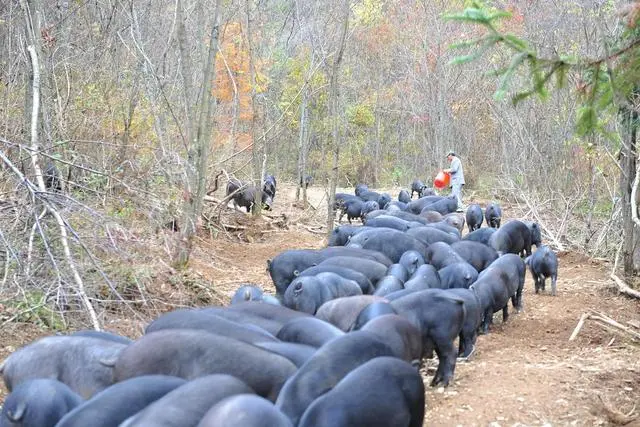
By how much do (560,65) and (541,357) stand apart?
322 centimetres

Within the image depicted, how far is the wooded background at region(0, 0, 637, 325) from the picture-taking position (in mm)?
7300

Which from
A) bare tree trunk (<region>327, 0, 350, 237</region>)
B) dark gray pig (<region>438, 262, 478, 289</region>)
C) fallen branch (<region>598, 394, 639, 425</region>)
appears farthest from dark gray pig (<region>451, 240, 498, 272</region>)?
fallen branch (<region>598, 394, 639, 425</region>)

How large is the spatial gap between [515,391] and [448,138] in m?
22.7

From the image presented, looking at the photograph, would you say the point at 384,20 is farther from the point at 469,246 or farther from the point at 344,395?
the point at 344,395

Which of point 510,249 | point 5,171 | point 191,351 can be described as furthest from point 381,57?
point 191,351

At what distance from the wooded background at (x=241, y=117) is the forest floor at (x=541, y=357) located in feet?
2.76

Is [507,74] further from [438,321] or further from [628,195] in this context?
[628,195]

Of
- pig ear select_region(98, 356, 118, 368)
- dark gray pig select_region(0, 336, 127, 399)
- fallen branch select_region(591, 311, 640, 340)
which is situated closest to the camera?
pig ear select_region(98, 356, 118, 368)

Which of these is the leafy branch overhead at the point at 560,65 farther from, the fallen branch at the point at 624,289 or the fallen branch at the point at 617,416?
the fallen branch at the point at 624,289

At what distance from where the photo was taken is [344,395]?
13.7 feet

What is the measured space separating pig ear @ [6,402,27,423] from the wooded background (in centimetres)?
197

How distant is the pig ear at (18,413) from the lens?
14.6ft

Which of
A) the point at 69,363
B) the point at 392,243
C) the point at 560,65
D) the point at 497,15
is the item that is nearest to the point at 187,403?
the point at 69,363

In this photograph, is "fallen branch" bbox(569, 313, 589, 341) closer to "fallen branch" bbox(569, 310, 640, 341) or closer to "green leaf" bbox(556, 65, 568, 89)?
"fallen branch" bbox(569, 310, 640, 341)
